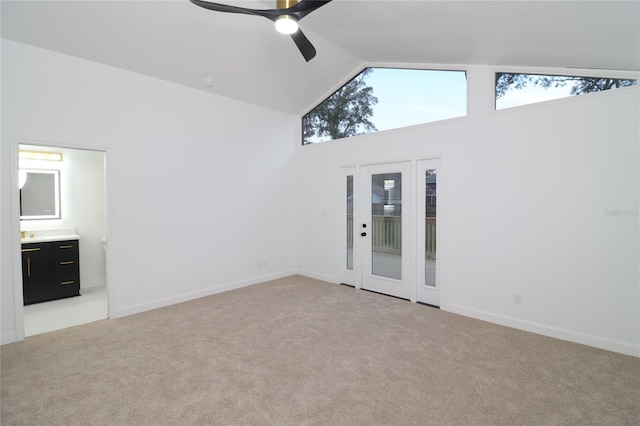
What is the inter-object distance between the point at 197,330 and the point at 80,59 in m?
3.24

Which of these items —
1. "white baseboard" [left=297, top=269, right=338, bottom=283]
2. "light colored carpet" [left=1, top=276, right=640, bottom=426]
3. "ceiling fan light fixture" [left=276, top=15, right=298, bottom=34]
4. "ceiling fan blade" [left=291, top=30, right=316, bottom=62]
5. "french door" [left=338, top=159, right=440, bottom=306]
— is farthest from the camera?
"white baseboard" [left=297, top=269, right=338, bottom=283]

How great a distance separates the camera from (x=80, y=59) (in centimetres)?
326

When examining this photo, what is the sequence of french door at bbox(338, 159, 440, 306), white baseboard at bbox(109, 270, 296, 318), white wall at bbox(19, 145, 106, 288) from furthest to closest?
1. white wall at bbox(19, 145, 106, 288)
2. french door at bbox(338, 159, 440, 306)
3. white baseboard at bbox(109, 270, 296, 318)

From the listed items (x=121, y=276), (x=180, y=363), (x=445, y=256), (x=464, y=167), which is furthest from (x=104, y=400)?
(x=464, y=167)

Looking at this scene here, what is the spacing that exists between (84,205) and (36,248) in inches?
39.1

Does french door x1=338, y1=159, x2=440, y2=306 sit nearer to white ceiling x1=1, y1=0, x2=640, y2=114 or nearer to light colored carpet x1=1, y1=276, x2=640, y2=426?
light colored carpet x1=1, y1=276, x2=640, y2=426

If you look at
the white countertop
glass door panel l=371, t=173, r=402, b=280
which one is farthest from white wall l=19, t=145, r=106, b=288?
glass door panel l=371, t=173, r=402, b=280

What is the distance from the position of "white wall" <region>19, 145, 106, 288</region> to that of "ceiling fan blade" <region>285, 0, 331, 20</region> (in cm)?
432

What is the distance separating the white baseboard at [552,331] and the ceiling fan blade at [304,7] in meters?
3.54

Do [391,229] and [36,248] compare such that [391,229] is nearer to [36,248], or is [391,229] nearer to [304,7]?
[304,7]

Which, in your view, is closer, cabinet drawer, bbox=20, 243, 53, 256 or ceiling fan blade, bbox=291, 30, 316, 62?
ceiling fan blade, bbox=291, 30, 316, 62

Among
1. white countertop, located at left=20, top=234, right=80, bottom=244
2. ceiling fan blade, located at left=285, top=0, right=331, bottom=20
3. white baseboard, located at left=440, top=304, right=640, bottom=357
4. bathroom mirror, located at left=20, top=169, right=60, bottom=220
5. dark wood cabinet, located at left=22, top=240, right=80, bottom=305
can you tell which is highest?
ceiling fan blade, located at left=285, top=0, right=331, bottom=20

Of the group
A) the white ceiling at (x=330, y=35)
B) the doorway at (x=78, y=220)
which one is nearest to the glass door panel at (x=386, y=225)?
the white ceiling at (x=330, y=35)

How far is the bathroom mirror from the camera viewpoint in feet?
14.1
